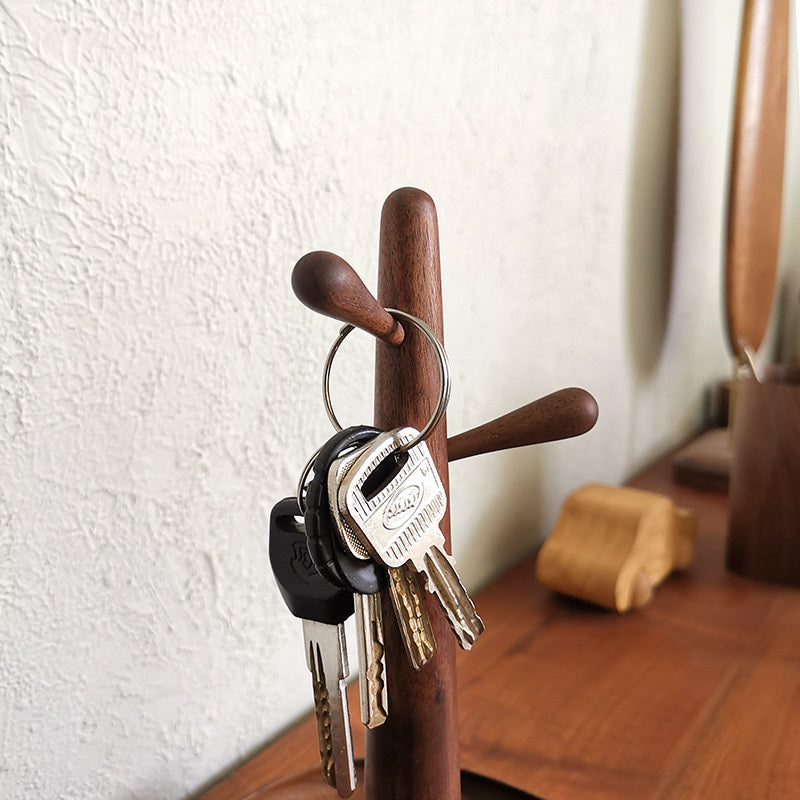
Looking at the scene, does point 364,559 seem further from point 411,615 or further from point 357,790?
point 357,790

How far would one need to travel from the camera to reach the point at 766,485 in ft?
2.27

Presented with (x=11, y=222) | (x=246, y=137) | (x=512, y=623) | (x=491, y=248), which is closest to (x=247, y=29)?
(x=246, y=137)

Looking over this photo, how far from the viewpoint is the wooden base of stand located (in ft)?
1.35

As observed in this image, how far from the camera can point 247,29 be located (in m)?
0.41

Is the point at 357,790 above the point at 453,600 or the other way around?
the other way around

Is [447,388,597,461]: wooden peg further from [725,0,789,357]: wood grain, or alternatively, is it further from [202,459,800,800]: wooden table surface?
[725,0,789,357]: wood grain

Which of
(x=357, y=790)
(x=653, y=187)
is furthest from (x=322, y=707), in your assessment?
(x=653, y=187)

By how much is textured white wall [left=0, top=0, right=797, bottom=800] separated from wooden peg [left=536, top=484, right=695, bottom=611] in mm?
71

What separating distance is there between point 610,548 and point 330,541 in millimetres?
415

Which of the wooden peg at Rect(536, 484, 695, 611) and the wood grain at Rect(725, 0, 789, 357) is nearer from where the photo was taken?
the wooden peg at Rect(536, 484, 695, 611)

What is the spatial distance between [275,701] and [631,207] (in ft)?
1.91

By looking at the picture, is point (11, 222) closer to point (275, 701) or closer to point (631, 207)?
point (275, 701)

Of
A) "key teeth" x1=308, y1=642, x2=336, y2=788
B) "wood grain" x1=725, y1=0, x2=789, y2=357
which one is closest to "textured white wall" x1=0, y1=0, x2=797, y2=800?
"key teeth" x1=308, y1=642, x2=336, y2=788

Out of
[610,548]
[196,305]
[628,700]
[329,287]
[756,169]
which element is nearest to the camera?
[329,287]
